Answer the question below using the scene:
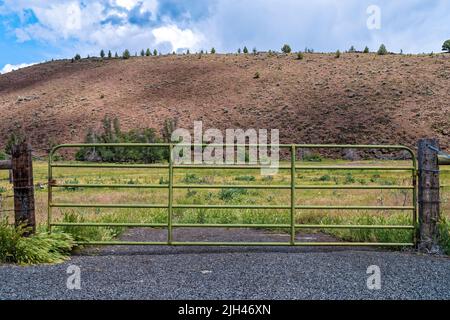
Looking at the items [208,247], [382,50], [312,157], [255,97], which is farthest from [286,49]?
[208,247]

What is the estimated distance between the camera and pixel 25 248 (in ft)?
27.4

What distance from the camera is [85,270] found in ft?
25.5

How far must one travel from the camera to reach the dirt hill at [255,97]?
58.9 metres

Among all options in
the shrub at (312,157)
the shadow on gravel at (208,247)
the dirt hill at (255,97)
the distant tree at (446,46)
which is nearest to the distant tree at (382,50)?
the dirt hill at (255,97)

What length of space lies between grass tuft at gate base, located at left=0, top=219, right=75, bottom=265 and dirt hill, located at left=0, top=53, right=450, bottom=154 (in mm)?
48851

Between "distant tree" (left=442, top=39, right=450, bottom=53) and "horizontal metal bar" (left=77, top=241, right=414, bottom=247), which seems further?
"distant tree" (left=442, top=39, right=450, bottom=53)

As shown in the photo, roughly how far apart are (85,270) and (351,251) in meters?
4.09

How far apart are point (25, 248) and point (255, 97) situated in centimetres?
6148

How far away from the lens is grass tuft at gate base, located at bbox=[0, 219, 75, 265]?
827cm

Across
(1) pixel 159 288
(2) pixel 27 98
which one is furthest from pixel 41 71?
(1) pixel 159 288

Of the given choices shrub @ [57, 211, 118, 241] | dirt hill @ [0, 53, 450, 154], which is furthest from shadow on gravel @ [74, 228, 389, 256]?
dirt hill @ [0, 53, 450, 154]

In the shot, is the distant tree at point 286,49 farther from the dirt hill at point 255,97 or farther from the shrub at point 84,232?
the shrub at point 84,232

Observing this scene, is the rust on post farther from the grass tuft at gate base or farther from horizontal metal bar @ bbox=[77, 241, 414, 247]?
horizontal metal bar @ bbox=[77, 241, 414, 247]

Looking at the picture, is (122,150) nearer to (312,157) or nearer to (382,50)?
(312,157)
